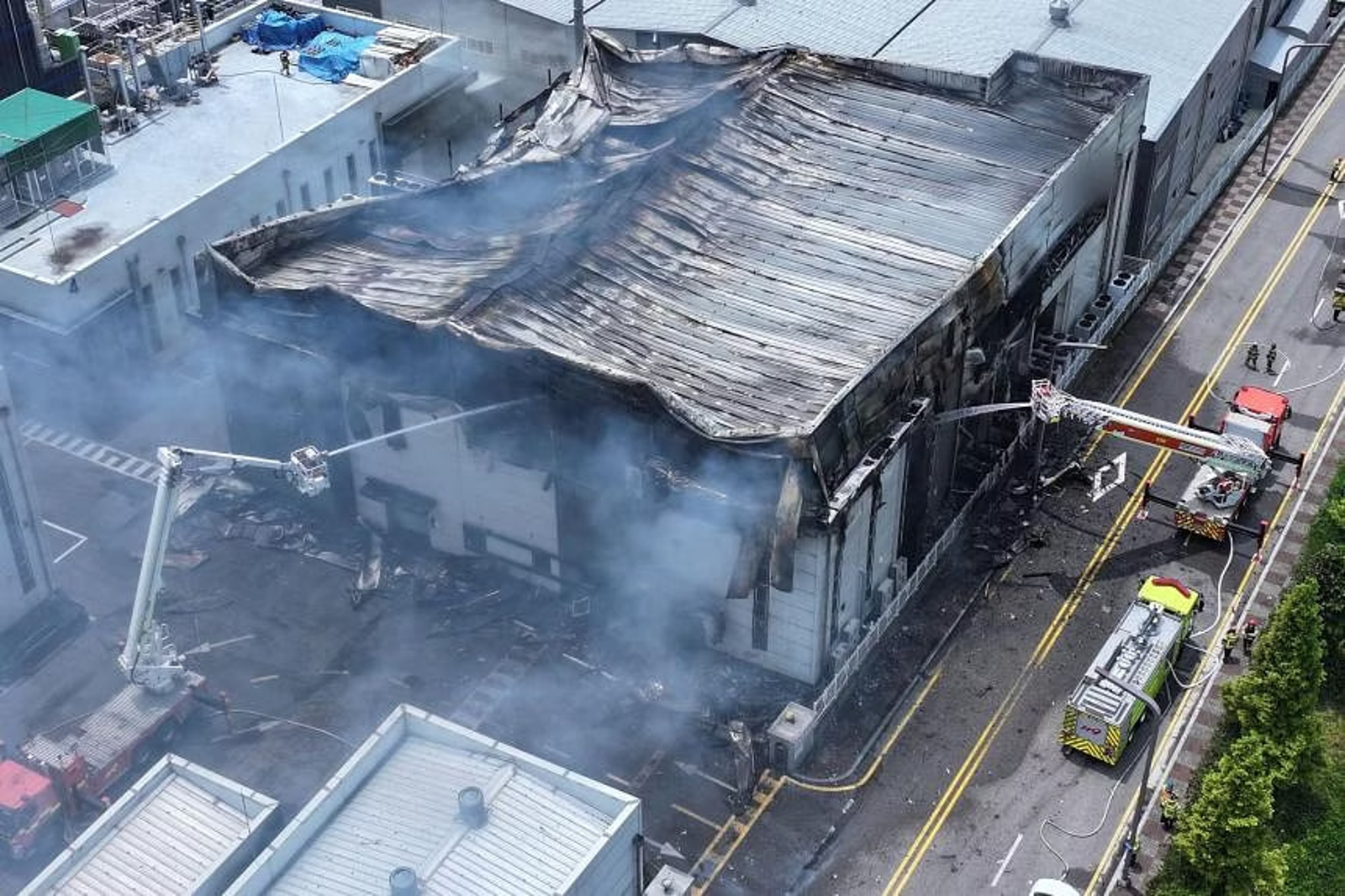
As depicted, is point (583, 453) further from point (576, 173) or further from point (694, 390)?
point (576, 173)

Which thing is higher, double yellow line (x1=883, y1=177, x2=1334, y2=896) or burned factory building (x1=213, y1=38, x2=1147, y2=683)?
burned factory building (x1=213, y1=38, x2=1147, y2=683)

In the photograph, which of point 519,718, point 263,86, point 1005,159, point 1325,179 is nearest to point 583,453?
point 519,718

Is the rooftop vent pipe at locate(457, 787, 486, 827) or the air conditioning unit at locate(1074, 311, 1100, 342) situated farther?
the air conditioning unit at locate(1074, 311, 1100, 342)

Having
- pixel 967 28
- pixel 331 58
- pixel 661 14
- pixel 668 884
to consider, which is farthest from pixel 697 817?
pixel 967 28

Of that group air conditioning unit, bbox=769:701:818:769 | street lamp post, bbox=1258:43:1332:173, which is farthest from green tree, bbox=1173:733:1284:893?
street lamp post, bbox=1258:43:1332:173

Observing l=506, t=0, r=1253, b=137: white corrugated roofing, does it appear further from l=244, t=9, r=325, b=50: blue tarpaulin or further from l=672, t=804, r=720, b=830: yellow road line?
l=672, t=804, r=720, b=830: yellow road line
